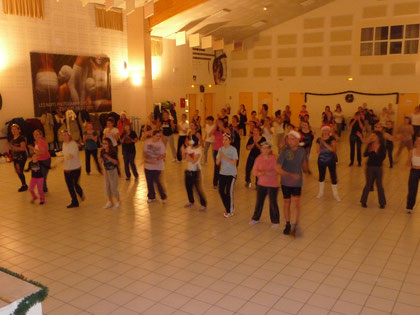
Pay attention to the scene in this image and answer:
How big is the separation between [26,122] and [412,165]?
37.5 ft

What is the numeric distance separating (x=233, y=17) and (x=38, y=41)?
863 centimetres

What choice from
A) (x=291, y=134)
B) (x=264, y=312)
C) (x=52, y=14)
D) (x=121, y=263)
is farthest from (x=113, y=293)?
(x=52, y=14)

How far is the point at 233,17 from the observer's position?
59.3 ft

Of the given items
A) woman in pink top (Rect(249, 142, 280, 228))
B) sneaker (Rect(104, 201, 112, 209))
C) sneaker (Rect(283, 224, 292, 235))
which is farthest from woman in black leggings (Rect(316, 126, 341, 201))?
sneaker (Rect(104, 201, 112, 209))

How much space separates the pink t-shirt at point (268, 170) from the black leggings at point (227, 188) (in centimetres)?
66

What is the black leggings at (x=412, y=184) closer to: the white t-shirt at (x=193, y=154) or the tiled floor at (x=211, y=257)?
the tiled floor at (x=211, y=257)

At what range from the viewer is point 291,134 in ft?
18.7

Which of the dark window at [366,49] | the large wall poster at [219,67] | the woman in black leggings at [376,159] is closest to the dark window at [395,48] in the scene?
the dark window at [366,49]

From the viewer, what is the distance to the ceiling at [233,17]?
16078mm

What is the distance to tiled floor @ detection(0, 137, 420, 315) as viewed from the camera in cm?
428

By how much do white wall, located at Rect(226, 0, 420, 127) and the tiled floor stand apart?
13.4m

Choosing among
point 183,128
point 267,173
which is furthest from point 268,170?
point 183,128

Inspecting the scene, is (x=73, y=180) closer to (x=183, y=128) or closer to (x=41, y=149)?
(x=41, y=149)

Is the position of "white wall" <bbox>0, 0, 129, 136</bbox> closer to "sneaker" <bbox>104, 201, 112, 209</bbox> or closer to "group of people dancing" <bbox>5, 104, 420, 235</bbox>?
"group of people dancing" <bbox>5, 104, 420, 235</bbox>
